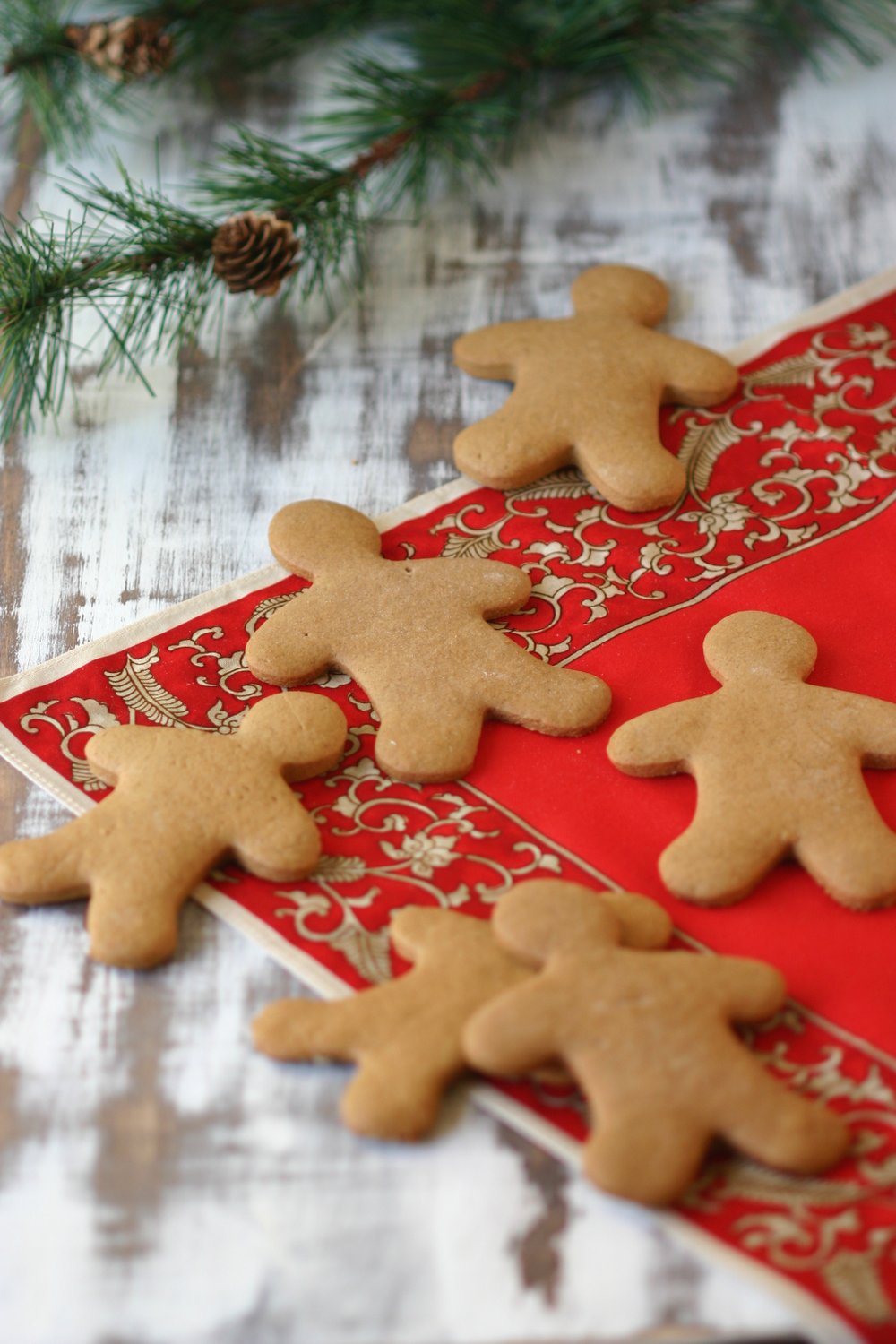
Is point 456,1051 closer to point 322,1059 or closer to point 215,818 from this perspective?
point 322,1059

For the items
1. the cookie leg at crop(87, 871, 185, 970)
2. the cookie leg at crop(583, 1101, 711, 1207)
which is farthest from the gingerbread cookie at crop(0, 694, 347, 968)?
the cookie leg at crop(583, 1101, 711, 1207)

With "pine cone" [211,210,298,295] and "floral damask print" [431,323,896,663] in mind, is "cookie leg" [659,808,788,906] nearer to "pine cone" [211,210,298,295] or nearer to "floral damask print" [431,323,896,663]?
"floral damask print" [431,323,896,663]

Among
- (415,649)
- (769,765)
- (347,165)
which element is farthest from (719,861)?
(347,165)

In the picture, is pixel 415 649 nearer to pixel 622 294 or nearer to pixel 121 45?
pixel 622 294

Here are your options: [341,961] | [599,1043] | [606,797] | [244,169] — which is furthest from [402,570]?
[244,169]

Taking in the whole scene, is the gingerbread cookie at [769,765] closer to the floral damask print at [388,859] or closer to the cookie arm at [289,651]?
the floral damask print at [388,859]
